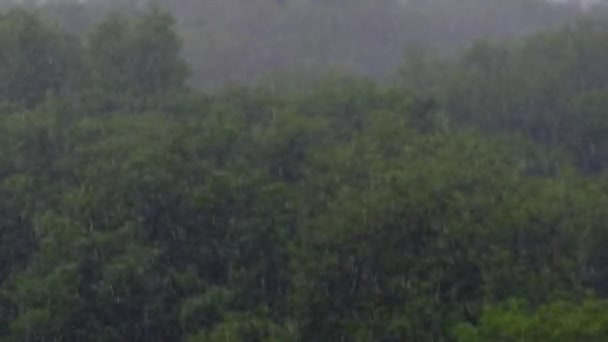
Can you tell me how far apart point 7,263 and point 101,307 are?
94.1 inches

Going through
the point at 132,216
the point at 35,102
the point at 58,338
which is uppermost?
the point at 35,102

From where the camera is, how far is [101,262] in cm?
1798

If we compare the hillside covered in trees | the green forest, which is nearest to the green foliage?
the green forest

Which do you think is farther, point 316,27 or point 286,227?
point 316,27

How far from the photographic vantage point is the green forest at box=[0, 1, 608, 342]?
17.0m

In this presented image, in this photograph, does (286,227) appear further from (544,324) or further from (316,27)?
(316,27)

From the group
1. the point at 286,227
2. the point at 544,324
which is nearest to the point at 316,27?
the point at 286,227

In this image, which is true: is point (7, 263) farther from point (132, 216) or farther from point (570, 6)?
point (570, 6)

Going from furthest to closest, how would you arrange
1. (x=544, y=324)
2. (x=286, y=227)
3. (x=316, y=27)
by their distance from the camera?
(x=316, y=27) < (x=286, y=227) < (x=544, y=324)

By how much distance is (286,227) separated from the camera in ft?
63.4

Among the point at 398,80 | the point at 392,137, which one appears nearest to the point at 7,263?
the point at 392,137

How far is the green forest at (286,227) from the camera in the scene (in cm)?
1702

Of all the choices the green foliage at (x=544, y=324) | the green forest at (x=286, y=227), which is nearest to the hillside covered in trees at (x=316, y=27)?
the green forest at (x=286, y=227)

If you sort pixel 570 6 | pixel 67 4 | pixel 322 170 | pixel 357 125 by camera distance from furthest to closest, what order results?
pixel 570 6 < pixel 67 4 < pixel 357 125 < pixel 322 170
